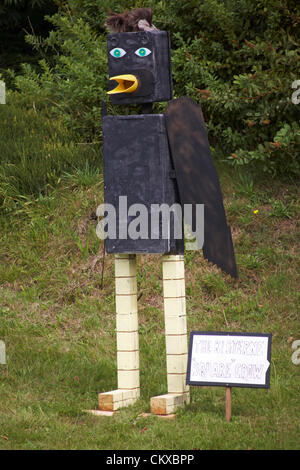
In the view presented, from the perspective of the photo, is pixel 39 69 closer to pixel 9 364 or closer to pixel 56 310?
pixel 56 310

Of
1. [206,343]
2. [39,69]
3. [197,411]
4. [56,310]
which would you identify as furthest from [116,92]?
[39,69]

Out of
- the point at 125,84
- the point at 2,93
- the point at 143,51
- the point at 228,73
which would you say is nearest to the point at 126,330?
the point at 125,84

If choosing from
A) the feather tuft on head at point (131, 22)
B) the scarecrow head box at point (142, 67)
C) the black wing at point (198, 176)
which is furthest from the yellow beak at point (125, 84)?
the feather tuft on head at point (131, 22)

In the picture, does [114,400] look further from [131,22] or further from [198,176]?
[131,22]

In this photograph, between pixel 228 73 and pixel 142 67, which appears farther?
pixel 228 73

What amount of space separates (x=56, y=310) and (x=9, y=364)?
112 cm

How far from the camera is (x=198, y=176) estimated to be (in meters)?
5.22

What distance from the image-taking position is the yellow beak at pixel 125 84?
527 centimetres

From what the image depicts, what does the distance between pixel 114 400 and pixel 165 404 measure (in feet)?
1.26

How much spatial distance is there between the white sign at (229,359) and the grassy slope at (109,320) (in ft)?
0.94

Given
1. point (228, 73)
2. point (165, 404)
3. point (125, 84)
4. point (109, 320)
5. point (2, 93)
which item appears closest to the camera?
point (165, 404)

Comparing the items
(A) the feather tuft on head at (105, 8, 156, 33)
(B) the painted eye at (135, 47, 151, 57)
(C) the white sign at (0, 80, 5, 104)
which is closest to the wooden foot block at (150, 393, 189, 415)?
(B) the painted eye at (135, 47, 151, 57)

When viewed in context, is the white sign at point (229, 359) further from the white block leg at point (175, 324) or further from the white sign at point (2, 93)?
the white sign at point (2, 93)

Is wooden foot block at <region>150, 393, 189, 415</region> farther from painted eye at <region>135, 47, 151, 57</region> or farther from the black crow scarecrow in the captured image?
painted eye at <region>135, 47, 151, 57</region>
